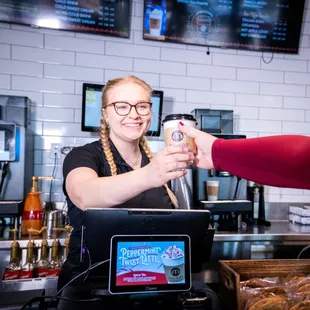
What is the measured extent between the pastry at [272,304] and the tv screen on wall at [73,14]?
6.93 ft

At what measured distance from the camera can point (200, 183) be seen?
2.04 m

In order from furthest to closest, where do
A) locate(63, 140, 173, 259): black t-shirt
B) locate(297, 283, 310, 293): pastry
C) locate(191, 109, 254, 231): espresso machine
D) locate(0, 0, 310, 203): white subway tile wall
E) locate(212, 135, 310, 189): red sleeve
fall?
locate(0, 0, 310, 203): white subway tile wall → locate(191, 109, 254, 231): espresso machine → locate(63, 140, 173, 259): black t-shirt → locate(297, 283, 310, 293): pastry → locate(212, 135, 310, 189): red sleeve

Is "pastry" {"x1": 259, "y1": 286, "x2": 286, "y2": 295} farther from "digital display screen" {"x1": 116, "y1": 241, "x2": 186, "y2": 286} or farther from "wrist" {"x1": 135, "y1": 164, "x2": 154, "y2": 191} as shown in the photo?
"wrist" {"x1": 135, "y1": 164, "x2": 154, "y2": 191}

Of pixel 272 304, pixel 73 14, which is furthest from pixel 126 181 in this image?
pixel 73 14

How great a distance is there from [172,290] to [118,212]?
0.25 metres

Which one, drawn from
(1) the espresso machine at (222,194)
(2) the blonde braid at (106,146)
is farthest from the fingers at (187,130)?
(1) the espresso machine at (222,194)

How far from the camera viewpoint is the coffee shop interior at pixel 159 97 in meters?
1.85

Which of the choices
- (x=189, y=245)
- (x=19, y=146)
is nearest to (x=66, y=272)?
(x=189, y=245)

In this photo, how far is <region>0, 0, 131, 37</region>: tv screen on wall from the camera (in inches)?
86.6

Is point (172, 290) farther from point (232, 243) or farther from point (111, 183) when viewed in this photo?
point (232, 243)

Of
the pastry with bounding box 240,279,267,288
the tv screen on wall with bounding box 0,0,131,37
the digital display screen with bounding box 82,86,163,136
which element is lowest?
the pastry with bounding box 240,279,267,288

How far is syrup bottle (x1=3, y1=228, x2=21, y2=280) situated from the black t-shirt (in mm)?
637

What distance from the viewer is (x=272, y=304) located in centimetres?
87

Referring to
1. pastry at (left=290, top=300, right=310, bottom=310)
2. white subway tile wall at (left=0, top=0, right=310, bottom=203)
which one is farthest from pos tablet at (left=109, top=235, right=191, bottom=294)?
white subway tile wall at (left=0, top=0, right=310, bottom=203)
